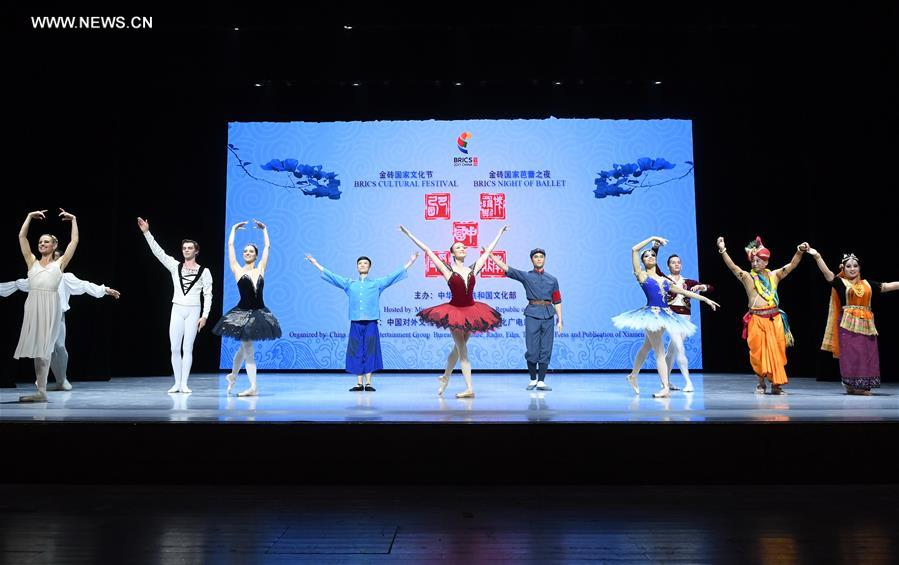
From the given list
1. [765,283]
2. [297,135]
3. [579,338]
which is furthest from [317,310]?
[765,283]

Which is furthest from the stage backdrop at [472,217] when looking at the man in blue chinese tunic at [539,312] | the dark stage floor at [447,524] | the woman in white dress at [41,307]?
the dark stage floor at [447,524]

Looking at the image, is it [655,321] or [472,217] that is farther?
[472,217]

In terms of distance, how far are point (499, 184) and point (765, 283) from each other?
3426mm

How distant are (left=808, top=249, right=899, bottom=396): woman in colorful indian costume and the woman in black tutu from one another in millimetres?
4661

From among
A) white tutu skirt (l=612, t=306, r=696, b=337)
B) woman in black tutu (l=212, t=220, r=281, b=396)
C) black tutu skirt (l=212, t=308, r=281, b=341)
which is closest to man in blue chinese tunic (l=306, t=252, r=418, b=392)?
woman in black tutu (l=212, t=220, r=281, b=396)

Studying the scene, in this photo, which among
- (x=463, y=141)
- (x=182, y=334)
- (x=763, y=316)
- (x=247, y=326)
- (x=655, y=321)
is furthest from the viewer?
(x=463, y=141)

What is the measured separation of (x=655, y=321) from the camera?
5.27 m

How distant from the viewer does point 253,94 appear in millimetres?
8367

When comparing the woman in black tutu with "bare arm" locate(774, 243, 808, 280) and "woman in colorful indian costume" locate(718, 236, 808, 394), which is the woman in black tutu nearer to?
"woman in colorful indian costume" locate(718, 236, 808, 394)

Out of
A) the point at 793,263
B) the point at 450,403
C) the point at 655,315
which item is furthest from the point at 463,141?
the point at 450,403

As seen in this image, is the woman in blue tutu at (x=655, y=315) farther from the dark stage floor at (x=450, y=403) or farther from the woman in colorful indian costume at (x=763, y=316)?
the woman in colorful indian costume at (x=763, y=316)

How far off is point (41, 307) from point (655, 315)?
4.72 meters

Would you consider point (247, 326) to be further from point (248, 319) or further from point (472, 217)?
point (472, 217)

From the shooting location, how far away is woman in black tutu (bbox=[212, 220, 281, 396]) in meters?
5.51
